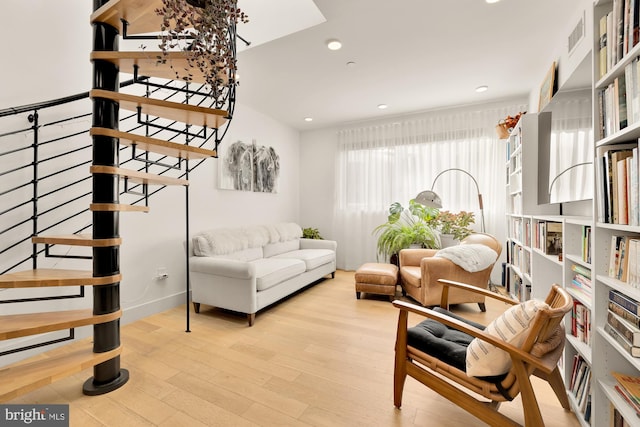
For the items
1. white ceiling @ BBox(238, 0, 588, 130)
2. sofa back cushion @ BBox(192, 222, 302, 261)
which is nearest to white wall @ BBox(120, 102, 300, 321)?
sofa back cushion @ BBox(192, 222, 302, 261)

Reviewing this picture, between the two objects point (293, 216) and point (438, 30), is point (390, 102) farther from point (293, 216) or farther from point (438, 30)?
point (293, 216)

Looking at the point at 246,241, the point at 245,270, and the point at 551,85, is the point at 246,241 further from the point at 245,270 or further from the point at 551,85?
the point at 551,85

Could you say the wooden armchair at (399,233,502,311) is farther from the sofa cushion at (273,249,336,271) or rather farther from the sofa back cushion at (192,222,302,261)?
the sofa back cushion at (192,222,302,261)

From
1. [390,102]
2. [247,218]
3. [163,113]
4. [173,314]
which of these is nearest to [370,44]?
[390,102]

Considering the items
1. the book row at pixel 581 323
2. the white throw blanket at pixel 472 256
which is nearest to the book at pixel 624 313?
the book row at pixel 581 323

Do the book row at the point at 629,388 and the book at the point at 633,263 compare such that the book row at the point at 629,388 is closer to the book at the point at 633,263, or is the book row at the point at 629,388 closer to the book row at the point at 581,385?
the book row at the point at 581,385

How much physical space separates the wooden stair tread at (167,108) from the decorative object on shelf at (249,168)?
6.13 feet

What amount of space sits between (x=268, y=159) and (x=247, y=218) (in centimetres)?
107

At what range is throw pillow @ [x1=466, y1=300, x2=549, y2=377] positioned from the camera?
4.02 feet

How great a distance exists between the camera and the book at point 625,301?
1.10 metres

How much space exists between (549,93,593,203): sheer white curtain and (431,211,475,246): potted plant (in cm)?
157

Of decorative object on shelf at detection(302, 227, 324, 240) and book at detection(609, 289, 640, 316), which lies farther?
decorative object on shelf at detection(302, 227, 324, 240)

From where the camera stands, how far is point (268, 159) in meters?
4.66

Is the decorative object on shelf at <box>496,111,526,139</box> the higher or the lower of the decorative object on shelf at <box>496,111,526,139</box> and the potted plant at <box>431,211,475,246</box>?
the higher
